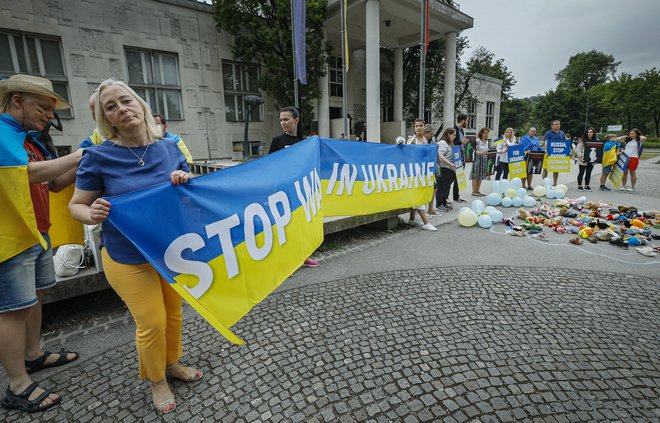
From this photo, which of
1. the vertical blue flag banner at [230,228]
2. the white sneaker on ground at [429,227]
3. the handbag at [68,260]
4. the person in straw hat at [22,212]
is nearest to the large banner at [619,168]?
the white sneaker on ground at [429,227]

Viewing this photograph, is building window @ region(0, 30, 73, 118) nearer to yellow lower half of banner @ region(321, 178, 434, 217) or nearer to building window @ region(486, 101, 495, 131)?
yellow lower half of banner @ region(321, 178, 434, 217)

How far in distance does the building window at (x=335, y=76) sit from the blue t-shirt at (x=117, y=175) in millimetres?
22617

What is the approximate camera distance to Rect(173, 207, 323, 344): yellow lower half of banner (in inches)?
73.4

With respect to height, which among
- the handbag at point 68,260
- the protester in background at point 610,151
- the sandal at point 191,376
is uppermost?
the protester in background at point 610,151

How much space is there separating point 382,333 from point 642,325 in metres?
2.29

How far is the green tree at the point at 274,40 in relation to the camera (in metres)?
14.6

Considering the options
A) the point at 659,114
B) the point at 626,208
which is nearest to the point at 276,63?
the point at 626,208

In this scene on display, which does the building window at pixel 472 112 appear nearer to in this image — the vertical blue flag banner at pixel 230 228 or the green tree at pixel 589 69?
the vertical blue flag banner at pixel 230 228

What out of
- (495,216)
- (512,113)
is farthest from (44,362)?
(512,113)

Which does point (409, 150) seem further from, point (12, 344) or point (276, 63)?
point (276, 63)

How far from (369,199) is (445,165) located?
117 inches

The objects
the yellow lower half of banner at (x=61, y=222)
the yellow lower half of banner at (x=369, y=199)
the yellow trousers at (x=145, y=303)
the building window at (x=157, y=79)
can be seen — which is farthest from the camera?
the building window at (x=157, y=79)

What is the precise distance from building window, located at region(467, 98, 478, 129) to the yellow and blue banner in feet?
110

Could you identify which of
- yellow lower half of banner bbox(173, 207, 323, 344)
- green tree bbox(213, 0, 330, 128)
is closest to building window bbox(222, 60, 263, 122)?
green tree bbox(213, 0, 330, 128)
